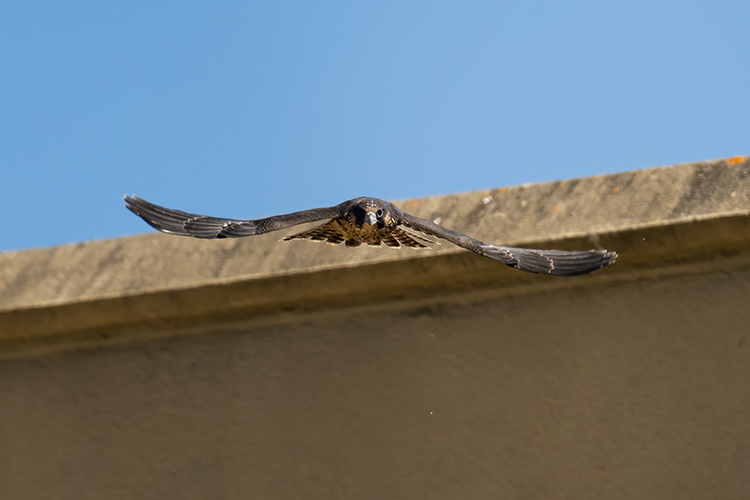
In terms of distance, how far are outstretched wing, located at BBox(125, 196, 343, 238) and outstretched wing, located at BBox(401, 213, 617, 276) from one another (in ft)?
2.23

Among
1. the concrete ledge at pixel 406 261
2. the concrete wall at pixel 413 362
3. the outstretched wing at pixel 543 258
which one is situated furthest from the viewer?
the concrete ledge at pixel 406 261

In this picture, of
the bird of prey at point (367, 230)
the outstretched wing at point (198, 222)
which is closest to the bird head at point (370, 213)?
the bird of prey at point (367, 230)

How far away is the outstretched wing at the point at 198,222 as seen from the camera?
2.59 m

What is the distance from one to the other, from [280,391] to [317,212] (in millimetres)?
807

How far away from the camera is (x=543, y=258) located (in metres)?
2.56

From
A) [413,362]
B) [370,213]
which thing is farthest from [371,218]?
[413,362]

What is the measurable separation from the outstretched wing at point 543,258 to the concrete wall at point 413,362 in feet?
1.35

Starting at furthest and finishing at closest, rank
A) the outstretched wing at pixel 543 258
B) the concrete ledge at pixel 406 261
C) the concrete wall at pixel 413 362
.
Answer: the concrete ledge at pixel 406 261 → the concrete wall at pixel 413 362 → the outstretched wing at pixel 543 258

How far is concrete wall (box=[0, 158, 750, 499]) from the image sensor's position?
9.04ft

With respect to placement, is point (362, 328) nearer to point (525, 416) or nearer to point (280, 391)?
point (280, 391)

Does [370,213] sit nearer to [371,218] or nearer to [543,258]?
[371,218]

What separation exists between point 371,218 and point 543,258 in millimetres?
721

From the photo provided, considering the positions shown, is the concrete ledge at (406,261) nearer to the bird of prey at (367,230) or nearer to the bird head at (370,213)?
the bird of prey at (367,230)

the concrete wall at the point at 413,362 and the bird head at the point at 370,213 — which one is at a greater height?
the bird head at the point at 370,213
